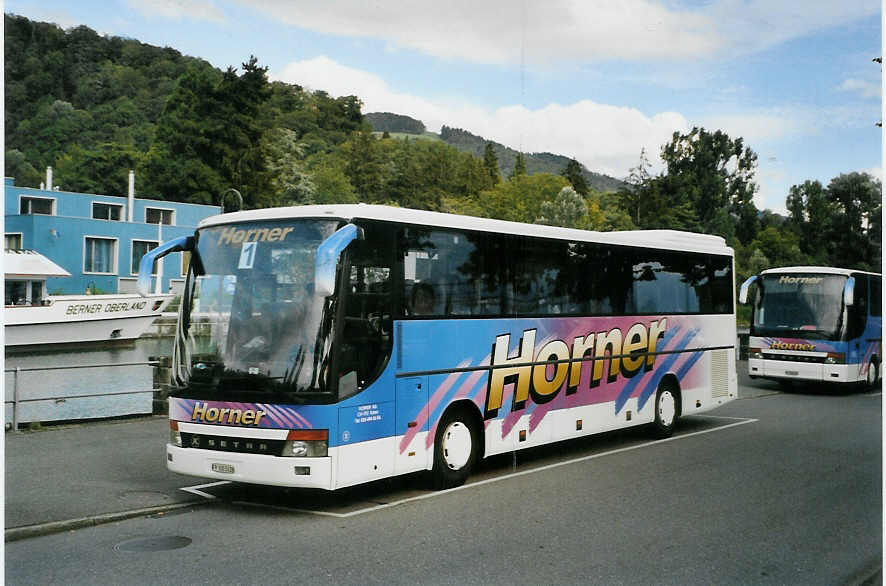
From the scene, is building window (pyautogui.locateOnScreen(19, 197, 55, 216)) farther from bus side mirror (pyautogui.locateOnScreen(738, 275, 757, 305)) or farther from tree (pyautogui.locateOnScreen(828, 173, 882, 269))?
bus side mirror (pyautogui.locateOnScreen(738, 275, 757, 305))

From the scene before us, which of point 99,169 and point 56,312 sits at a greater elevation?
point 99,169

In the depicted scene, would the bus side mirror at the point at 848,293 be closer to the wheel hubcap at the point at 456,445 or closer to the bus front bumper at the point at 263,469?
the wheel hubcap at the point at 456,445

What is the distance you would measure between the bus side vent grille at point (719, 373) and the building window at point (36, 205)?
2214 inches

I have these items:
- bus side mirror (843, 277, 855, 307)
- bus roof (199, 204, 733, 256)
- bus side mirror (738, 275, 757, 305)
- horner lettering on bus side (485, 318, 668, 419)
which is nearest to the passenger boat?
bus side mirror (738, 275, 757, 305)

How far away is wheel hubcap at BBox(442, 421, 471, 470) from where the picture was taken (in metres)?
10.9

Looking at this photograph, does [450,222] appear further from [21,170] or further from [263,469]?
[21,170]

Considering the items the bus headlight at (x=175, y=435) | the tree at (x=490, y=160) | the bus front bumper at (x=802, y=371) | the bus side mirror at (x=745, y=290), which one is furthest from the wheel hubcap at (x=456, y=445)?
the tree at (x=490, y=160)

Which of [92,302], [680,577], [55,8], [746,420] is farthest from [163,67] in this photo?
Answer: [680,577]

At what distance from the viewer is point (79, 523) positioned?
882cm

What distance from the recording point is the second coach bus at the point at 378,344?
9234mm

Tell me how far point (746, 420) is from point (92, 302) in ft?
140

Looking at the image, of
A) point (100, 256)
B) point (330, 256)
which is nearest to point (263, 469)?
point (330, 256)

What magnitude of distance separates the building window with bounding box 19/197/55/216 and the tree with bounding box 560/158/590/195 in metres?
73.2

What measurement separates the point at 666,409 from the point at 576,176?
11044 cm
